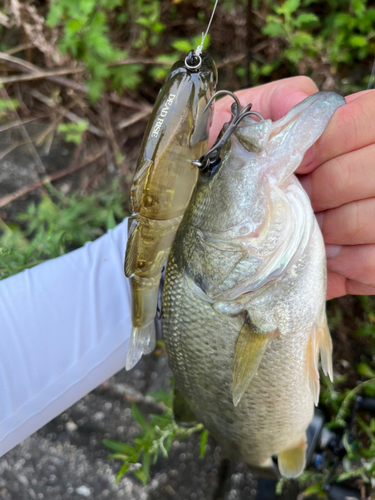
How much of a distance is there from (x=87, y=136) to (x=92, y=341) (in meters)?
2.03

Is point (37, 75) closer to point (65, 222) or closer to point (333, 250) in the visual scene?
point (65, 222)

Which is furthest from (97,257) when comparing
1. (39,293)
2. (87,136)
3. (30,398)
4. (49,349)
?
(87,136)

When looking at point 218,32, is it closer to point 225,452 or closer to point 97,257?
point 97,257

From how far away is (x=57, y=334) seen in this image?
153cm

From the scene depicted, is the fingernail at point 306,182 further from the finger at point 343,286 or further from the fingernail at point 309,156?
the finger at point 343,286

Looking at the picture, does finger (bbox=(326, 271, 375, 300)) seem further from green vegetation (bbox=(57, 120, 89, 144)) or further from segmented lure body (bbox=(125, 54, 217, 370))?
green vegetation (bbox=(57, 120, 89, 144))

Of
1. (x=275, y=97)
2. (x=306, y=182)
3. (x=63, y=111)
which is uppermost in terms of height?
(x=275, y=97)

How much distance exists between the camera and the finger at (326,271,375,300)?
4.92 ft

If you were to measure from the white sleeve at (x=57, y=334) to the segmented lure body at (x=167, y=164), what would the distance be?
622 mm

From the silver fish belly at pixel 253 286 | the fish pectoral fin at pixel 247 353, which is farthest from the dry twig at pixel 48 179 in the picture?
the fish pectoral fin at pixel 247 353

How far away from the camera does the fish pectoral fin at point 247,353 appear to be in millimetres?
1037

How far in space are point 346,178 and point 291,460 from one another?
1.20m

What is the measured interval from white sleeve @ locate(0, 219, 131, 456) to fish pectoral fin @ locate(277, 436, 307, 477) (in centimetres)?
87

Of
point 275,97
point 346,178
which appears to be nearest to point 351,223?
point 346,178
